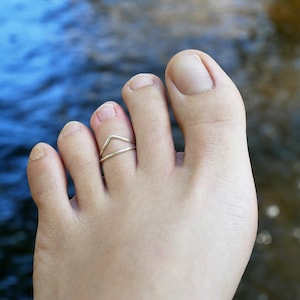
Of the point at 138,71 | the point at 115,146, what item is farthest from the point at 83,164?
the point at 138,71

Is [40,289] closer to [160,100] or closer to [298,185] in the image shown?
[160,100]

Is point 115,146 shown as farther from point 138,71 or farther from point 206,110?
point 138,71

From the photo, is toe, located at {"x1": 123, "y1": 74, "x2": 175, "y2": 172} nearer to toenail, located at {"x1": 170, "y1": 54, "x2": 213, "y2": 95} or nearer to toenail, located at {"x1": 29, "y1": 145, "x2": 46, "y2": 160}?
toenail, located at {"x1": 170, "y1": 54, "x2": 213, "y2": 95}

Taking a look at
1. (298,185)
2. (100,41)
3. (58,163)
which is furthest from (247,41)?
(58,163)

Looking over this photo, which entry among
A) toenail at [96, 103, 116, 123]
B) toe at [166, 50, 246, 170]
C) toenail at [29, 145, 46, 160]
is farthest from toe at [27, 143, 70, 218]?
toe at [166, 50, 246, 170]

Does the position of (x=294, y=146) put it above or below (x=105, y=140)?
below

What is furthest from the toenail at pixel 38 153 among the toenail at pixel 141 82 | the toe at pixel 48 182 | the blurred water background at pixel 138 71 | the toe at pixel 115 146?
the blurred water background at pixel 138 71

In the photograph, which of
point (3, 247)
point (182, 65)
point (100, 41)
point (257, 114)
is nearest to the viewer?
point (182, 65)
